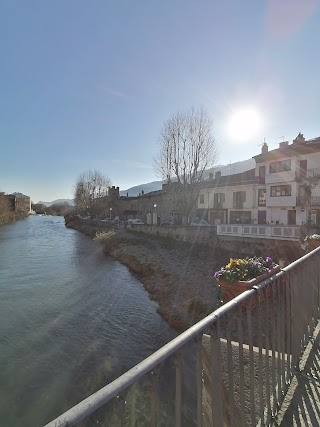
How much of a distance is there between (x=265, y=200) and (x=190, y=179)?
9.35 m

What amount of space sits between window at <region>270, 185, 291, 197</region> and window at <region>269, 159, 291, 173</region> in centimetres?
161

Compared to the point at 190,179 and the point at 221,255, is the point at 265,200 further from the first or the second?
the point at 221,255

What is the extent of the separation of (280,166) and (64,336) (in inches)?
982

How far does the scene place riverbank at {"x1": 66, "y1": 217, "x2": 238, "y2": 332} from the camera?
10953mm

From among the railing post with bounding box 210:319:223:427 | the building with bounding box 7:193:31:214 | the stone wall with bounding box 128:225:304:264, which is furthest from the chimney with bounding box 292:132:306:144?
the building with bounding box 7:193:31:214

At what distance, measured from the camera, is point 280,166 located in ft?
89.2

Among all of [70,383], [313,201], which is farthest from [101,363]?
[313,201]

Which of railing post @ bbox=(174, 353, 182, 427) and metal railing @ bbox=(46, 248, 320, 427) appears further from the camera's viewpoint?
railing post @ bbox=(174, 353, 182, 427)

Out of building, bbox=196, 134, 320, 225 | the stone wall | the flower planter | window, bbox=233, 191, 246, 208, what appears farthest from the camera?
window, bbox=233, 191, 246, 208

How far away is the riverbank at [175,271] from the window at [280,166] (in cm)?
1251

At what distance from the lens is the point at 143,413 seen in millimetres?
5871

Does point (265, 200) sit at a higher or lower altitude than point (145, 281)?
higher

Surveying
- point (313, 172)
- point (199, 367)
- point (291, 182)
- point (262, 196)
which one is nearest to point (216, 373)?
point (199, 367)

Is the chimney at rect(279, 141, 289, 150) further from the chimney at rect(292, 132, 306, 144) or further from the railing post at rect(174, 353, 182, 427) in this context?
the railing post at rect(174, 353, 182, 427)
